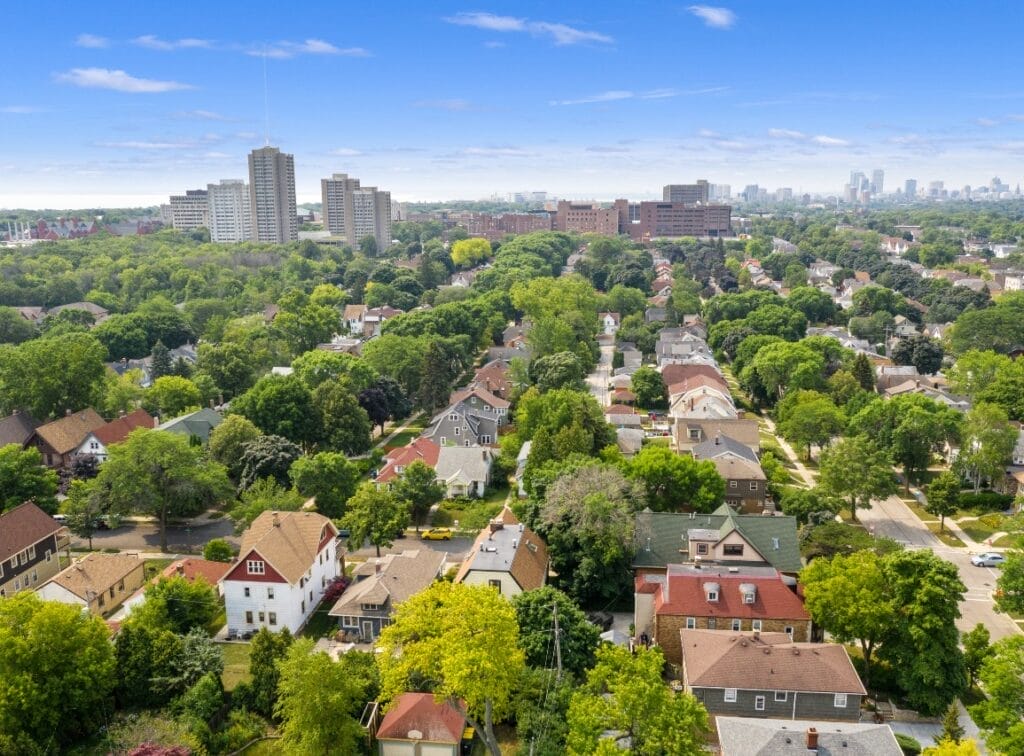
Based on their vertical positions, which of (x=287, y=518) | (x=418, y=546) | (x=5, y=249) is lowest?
(x=418, y=546)

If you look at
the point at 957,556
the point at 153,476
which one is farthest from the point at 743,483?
the point at 153,476

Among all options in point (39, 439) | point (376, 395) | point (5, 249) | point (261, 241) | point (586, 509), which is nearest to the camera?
point (586, 509)

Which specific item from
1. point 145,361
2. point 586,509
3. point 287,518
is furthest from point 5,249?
point 586,509

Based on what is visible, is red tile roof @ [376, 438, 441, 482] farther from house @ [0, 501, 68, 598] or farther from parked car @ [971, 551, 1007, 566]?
parked car @ [971, 551, 1007, 566]

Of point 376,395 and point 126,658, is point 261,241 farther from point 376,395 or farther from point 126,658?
point 126,658

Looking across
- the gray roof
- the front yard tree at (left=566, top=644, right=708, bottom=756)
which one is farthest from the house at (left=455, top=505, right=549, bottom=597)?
the gray roof

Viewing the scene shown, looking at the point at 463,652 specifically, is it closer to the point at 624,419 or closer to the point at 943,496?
the point at 943,496

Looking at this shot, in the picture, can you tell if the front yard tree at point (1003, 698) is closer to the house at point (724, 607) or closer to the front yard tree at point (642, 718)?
the house at point (724, 607)
